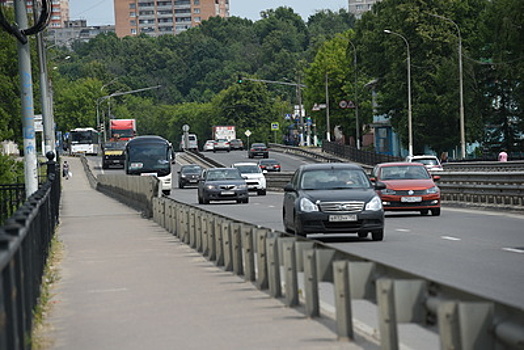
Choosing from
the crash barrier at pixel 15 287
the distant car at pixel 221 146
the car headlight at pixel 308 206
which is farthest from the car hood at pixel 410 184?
the distant car at pixel 221 146

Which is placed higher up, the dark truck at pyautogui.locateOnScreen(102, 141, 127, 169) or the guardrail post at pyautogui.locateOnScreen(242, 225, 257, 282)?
the guardrail post at pyautogui.locateOnScreen(242, 225, 257, 282)

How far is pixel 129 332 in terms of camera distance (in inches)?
449

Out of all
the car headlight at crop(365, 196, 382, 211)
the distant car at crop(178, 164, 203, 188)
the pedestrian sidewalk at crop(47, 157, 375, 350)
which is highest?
the car headlight at crop(365, 196, 382, 211)

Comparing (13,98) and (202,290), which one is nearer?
(202,290)

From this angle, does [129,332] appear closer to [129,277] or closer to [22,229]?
[22,229]

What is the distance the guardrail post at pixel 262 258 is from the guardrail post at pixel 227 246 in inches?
99.4

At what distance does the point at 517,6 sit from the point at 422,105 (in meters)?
26.3

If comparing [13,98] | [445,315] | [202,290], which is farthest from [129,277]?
[13,98]

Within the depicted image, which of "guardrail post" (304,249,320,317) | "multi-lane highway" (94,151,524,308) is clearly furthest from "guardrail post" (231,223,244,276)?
"guardrail post" (304,249,320,317)

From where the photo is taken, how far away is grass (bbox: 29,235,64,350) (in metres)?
11.0

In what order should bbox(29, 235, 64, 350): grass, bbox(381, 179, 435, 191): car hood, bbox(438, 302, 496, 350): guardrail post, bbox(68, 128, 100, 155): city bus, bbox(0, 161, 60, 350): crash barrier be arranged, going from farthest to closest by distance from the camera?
1. bbox(68, 128, 100, 155): city bus
2. bbox(381, 179, 435, 191): car hood
3. bbox(29, 235, 64, 350): grass
4. bbox(0, 161, 60, 350): crash barrier
5. bbox(438, 302, 496, 350): guardrail post

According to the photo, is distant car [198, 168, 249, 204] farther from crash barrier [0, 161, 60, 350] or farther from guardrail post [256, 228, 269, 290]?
crash barrier [0, 161, 60, 350]

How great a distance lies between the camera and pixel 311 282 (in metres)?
11.4

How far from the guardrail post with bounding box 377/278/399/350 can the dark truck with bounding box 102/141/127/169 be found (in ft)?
310
